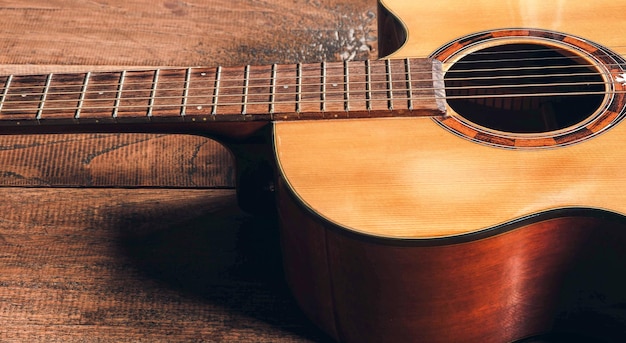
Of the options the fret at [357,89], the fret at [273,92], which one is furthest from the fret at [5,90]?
the fret at [357,89]

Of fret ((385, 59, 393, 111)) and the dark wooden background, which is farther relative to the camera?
the dark wooden background

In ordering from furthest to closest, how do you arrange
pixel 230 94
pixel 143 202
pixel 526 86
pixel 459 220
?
pixel 143 202 < pixel 526 86 < pixel 230 94 < pixel 459 220

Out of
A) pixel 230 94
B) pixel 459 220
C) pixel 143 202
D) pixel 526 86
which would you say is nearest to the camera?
pixel 459 220

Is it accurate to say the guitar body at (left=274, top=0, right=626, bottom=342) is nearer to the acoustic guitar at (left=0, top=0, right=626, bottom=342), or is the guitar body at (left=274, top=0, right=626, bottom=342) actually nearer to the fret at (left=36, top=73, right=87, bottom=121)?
the acoustic guitar at (left=0, top=0, right=626, bottom=342)

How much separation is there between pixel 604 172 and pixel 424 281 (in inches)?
10.1

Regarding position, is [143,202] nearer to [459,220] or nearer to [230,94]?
[230,94]

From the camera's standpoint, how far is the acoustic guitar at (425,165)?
0.87 metres

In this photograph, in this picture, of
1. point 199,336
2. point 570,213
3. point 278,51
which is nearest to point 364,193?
point 570,213

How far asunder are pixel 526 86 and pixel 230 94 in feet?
1.43

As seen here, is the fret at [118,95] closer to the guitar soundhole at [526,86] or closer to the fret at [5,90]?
the fret at [5,90]

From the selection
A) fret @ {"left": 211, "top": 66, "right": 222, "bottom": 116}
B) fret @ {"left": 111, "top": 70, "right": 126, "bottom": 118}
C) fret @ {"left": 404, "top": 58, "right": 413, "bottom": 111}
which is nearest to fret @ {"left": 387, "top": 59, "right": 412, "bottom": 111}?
fret @ {"left": 404, "top": 58, "right": 413, "bottom": 111}

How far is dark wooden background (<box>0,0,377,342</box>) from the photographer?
107cm

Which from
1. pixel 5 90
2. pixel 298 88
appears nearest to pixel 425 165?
pixel 298 88

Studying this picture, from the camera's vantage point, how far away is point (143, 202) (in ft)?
3.90
